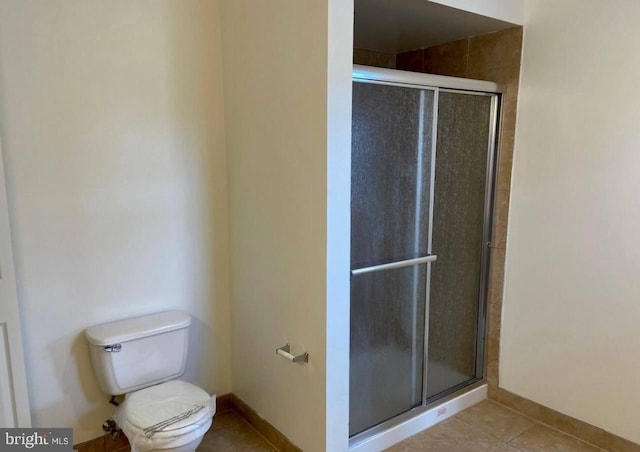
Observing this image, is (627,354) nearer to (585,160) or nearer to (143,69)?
(585,160)

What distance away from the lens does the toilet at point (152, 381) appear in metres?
1.78

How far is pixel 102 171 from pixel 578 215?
2251 millimetres

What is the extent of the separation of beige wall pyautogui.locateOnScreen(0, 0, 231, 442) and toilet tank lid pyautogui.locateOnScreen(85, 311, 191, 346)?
7 cm

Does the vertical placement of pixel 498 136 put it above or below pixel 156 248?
above

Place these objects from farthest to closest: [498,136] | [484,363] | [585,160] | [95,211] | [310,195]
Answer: [484,363], [498,136], [585,160], [95,211], [310,195]

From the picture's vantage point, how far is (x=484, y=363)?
8.87ft

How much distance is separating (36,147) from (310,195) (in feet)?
3.77

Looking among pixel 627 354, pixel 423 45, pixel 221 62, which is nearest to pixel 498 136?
pixel 423 45

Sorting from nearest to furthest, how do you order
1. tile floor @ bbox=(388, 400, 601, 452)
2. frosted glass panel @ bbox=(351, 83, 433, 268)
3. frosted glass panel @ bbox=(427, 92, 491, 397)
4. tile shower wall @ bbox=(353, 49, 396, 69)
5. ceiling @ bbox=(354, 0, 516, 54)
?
1. frosted glass panel @ bbox=(351, 83, 433, 268)
2. ceiling @ bbox=(354, 0, 516, 54)
3. tile floor @ bbox=(388, 400, 601, 452)
4. frosted glass panel @ bbox=(427, 92, 491, 397)
5. tile shower wall @ bbox=(353, 49, 396, 69)

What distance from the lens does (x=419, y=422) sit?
7.72ft

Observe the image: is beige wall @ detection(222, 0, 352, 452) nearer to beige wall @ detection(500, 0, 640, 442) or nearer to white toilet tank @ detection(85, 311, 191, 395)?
white toilet tank @ detection(85, 311, 191, 395)

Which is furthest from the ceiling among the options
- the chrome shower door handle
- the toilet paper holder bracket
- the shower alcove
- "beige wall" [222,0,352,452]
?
the toilet paper holder bracket

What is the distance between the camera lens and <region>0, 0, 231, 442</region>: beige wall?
187cm

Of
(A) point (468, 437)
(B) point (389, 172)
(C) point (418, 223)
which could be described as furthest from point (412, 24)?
(A) point (468, 437)
